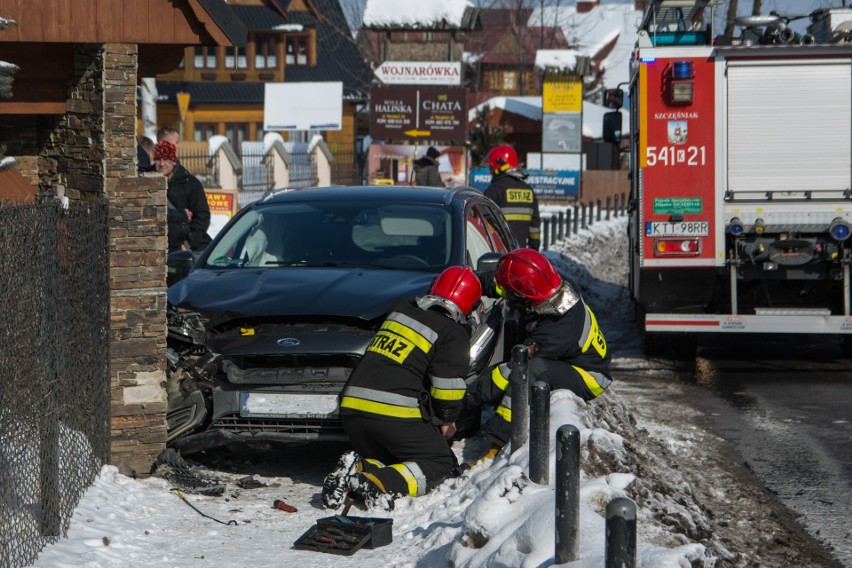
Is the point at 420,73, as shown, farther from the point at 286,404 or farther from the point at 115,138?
the point at 286,404

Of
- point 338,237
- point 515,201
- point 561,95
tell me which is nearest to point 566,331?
point 338,237

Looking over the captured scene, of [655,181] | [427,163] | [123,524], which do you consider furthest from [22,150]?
[427,163]

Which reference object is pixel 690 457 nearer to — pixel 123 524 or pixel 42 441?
pixel 123 524

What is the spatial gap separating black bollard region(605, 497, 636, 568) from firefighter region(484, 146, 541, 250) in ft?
30.4

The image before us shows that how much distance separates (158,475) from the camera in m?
7.18

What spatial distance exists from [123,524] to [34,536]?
2.98 ft

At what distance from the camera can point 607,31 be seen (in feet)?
277

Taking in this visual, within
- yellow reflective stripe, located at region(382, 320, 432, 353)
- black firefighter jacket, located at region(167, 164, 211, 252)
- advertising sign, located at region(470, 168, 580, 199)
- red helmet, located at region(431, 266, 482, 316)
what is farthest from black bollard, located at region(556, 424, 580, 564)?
advertising sign, located at region(470, 168, 580, 199)

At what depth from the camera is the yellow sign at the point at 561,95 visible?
35406mm

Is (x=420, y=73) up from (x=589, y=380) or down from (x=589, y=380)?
up

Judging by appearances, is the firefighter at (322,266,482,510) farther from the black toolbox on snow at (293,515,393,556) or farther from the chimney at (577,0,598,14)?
the chimney at (577,0,598,14)

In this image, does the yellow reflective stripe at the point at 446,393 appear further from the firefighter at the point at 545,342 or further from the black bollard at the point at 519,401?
the firefighter at the point at 545,342

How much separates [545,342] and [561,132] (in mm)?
28792

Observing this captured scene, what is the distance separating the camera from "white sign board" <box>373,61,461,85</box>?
31125mm
